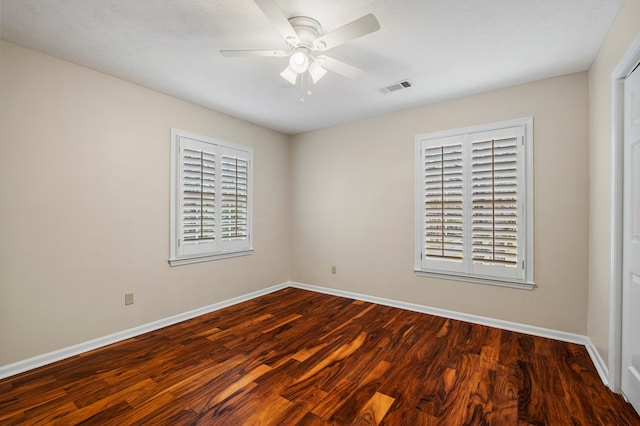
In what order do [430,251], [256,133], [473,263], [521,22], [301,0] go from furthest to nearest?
[256,133], [430,251], [473,263], [521,22], [301,0]

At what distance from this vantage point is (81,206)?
2623 mm

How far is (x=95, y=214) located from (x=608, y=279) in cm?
429

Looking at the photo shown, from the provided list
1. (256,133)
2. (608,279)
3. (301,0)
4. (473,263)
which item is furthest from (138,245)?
(608,279)

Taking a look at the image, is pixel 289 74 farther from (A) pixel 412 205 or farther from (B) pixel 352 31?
(A) pixel 412 205

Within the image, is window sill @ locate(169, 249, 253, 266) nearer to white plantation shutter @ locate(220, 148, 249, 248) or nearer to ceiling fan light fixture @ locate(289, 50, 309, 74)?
white plantation shutter @ locate(220, 148, 249, 248)

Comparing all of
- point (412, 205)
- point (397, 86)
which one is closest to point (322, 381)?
point (412, 205)

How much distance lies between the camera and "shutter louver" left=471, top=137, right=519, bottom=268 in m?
3.02

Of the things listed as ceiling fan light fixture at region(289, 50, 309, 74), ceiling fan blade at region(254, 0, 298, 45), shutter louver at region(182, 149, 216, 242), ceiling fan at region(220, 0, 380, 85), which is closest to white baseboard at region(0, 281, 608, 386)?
shutter louver at region(182, 149, 216, 242)

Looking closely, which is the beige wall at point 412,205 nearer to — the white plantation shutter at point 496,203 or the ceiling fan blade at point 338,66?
the white plantation shutter at point 496,203

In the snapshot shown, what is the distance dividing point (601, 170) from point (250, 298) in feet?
13.4

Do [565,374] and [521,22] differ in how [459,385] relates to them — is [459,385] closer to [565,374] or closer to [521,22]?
[565,374]

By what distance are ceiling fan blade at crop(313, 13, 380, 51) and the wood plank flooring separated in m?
2.33

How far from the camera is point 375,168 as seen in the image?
401 cm

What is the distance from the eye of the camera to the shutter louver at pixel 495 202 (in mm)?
3023
